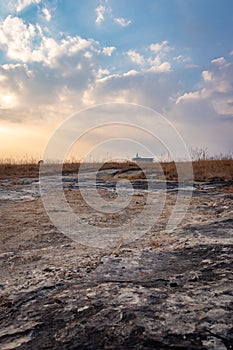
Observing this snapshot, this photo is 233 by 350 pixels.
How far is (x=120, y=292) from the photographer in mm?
2535

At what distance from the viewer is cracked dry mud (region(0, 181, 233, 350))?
1970 mm

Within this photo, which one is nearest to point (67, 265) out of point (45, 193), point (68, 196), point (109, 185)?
point (68, 196)

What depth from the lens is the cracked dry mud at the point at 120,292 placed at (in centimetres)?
197

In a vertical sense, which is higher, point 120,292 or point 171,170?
point 171,170

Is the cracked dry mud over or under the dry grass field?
under

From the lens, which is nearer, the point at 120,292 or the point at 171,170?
the point at 120,292

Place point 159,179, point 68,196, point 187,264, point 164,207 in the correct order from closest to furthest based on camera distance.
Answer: point 187,264 → point 164,207 → point 68,196 → point 159,179

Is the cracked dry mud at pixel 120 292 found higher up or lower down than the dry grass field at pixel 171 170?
lower down

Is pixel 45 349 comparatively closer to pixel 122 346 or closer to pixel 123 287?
pixel 122 346

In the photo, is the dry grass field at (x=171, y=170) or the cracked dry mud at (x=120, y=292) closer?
the cracked dry mud at (x=120, y=292)

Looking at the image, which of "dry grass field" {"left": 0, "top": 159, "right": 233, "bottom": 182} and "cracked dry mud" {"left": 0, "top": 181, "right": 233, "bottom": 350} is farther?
"dry grass field" {"left": 0, "top": 159, "right": 233, "bottom": 182}

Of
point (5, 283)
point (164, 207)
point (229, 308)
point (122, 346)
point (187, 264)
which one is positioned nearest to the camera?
point (122, 346)

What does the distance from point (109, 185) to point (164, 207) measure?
141 inches

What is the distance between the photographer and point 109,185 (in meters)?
9.98
